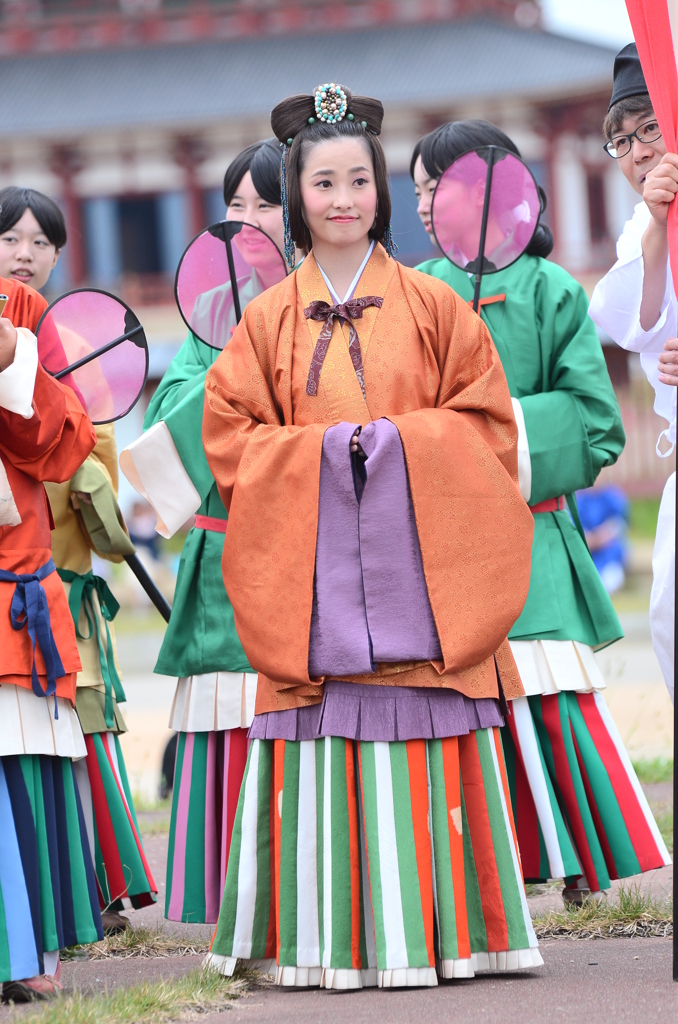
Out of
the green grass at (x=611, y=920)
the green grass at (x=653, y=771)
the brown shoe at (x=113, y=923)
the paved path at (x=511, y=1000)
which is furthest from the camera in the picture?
the green grass at (x=653, y=771)

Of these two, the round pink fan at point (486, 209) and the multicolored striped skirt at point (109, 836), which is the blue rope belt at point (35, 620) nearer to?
the multicolored striped skirt at point (109, 836)

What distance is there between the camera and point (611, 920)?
334cm

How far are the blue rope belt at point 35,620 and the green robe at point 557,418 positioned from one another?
1226 mm

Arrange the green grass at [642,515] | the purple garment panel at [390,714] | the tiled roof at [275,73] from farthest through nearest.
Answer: the tiled roof at [275,73]
the green grass at [642,515]
the purple garment panel at [390,714]

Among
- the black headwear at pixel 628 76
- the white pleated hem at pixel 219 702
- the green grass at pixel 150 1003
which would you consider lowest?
the green grass at pixel 150 1003

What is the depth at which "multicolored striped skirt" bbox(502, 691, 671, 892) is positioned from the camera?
3.49m

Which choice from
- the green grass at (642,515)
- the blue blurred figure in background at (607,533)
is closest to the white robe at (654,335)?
the blue blurred figure in background at (607,533)

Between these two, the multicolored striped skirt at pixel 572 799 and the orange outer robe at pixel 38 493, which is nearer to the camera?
the orange outer robe at pixel 38 493

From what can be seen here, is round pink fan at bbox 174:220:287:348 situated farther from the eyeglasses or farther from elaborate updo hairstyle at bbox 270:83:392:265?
the eyeglasses

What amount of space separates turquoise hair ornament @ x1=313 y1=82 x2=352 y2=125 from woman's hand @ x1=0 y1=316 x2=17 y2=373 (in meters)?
0.83

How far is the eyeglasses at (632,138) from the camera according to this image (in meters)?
3.23

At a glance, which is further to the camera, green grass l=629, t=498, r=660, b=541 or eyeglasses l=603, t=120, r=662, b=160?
green grass l=629, t=498, r=660, b=541

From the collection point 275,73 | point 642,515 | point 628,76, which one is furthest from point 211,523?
point 275,73

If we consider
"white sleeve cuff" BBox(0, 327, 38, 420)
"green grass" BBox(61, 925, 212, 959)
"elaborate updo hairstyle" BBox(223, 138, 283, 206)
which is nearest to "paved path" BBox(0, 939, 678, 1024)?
A: "green grass" BBox(61, 925, 212, 959)
